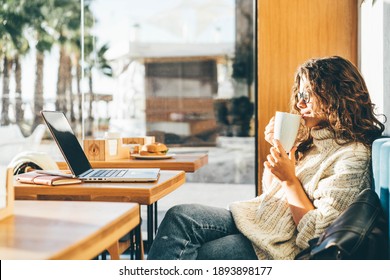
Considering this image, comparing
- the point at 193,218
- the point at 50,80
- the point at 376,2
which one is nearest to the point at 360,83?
the point at 376,2

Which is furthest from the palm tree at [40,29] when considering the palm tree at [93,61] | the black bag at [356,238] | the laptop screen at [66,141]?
the black bag at [356,238]

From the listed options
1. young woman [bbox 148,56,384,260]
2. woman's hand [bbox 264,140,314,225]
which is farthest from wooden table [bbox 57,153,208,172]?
woman's hand [bbox 264,140,314,225]

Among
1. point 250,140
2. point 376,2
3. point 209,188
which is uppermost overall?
point 376,2

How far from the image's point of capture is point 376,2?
1949 millimetres

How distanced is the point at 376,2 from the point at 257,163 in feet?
3.45

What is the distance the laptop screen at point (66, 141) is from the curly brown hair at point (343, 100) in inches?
31.4

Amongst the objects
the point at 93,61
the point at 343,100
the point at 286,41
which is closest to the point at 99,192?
the point at 343,100

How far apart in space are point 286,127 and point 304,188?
207mm

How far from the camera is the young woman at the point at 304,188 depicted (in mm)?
1419

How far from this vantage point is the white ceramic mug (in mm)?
1471

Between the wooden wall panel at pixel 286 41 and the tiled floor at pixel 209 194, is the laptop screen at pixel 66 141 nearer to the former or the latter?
the wooden wall panel at pixel 286 41
